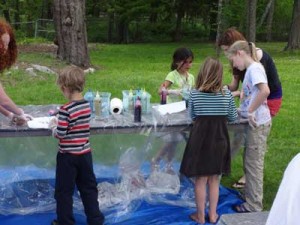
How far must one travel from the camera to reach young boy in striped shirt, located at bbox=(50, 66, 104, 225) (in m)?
3.26

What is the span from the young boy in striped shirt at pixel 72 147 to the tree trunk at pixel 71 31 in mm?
8254

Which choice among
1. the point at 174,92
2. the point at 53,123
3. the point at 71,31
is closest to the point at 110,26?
the point at 71,31

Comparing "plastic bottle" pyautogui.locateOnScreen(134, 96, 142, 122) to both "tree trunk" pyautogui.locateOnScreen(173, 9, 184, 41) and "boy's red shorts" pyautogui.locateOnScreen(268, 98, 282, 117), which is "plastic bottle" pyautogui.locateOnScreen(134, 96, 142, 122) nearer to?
"boy's red shorts" pyautogui.locateOnScreen(268, 98, 282, 117)

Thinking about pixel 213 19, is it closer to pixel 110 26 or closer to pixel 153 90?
pixel 110 26

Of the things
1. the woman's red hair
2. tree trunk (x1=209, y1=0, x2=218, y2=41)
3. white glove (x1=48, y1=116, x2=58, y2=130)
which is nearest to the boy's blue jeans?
white glove (x1=48, y1=116, x2=58, y2=130)

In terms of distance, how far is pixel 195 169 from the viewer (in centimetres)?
360

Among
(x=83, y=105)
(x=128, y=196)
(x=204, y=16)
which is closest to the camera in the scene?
(x=83, y=105)

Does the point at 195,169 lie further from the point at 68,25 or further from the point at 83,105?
the point at 68,25

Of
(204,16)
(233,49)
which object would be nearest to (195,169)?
(233,49)

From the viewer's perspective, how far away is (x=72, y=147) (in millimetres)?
3316

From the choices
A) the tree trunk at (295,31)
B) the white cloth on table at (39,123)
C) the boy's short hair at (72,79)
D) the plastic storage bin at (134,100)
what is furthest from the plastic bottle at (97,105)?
the tree trunk at (295,31)

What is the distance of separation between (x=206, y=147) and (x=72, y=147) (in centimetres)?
97

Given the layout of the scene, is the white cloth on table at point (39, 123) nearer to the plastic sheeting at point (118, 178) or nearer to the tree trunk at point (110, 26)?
the plastic sheeting at point (118, 178)

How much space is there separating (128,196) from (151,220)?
0.37 m
